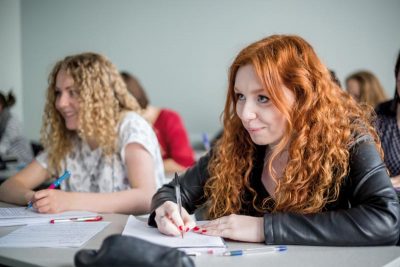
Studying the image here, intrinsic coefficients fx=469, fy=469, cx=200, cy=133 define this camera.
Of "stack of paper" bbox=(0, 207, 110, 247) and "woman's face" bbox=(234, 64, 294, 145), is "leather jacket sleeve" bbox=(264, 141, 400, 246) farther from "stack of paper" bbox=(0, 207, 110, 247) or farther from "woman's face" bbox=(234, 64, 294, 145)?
"stack of paper" bbox=(0, 207, 110, 247)

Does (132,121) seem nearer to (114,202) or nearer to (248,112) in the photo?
(114,202)

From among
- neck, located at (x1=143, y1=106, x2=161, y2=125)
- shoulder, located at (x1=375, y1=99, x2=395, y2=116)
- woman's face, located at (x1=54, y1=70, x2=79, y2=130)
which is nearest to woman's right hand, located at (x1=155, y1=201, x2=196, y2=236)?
woman's face, located at (x1=54, y1=70, x2=79, y2=130)

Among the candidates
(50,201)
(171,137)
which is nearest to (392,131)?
(50,201)

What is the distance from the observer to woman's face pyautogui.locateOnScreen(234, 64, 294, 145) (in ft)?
4.52

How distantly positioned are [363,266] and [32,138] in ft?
18.2

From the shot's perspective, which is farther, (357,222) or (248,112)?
(248,112)

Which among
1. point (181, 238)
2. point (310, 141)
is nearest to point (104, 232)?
point (181, 238)

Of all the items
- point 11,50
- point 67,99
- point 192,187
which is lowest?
point 192,187

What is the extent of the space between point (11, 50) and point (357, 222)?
218 inches

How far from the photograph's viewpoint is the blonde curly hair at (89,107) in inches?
81.9

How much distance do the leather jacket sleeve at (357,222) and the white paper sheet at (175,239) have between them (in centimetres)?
15

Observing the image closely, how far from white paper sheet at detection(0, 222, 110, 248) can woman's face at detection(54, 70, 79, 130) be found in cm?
71

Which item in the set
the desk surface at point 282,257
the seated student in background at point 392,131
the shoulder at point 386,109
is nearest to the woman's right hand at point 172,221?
the desk surface at point 282,257

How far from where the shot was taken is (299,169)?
1.40 m
